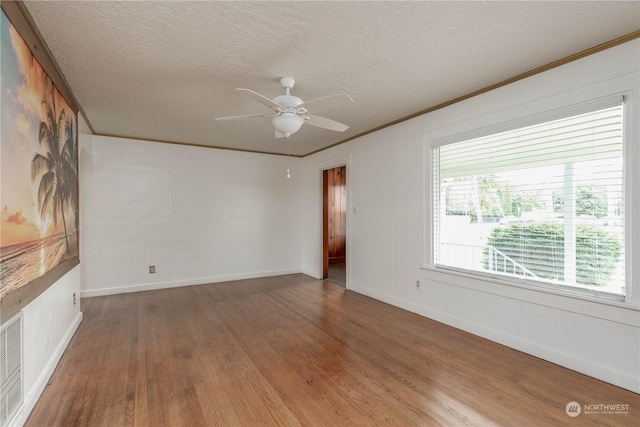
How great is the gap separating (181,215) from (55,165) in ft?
8.92

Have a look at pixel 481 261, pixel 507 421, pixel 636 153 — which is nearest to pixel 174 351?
pixel 507 421

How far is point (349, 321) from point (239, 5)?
10.3 ft

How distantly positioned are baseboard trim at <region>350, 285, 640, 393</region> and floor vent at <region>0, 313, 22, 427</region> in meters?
3.58

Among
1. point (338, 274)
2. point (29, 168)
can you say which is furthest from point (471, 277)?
point (29, 168)

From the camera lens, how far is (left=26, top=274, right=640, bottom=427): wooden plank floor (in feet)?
5.99

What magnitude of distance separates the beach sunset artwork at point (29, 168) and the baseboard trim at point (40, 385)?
2.41 feet

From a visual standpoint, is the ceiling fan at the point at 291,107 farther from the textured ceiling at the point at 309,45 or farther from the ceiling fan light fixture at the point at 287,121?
the textured ceiling at the point at 309,45

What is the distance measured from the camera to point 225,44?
7.01 ft

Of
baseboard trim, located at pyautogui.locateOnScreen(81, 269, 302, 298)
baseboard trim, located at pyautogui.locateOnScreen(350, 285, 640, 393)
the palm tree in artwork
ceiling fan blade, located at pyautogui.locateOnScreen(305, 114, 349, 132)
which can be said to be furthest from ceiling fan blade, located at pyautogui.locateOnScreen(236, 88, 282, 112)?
baseboard trim, located at pyautogui.locateOnScreen(81, 269, 302, 298)

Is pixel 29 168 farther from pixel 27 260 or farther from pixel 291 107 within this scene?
pixel 291 107

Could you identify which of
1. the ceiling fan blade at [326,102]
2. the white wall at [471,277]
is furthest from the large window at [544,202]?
the ceiling fan blade at [326,102]

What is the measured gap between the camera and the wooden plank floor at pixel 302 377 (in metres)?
1.83

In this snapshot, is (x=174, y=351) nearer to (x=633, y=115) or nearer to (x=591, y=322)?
(x=591, y=322)

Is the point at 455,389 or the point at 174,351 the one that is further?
the point at 174,351
